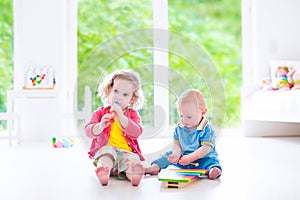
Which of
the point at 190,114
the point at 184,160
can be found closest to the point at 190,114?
the point at 190,114

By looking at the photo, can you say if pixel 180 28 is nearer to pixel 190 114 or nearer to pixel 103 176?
pixel 190 114

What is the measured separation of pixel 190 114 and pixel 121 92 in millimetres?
295

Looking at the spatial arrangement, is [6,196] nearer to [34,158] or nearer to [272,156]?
[34,158]

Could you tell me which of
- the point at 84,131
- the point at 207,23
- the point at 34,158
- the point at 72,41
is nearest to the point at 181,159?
the point at 84,131

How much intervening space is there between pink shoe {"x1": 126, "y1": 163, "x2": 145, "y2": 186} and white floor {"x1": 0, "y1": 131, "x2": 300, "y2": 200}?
0.07ft

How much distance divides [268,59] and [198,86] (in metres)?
1.94

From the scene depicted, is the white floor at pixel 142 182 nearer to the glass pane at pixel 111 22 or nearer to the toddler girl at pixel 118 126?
the toddler girl at pixel 118 126

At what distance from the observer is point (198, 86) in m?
2.13

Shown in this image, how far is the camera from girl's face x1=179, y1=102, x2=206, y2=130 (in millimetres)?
1801

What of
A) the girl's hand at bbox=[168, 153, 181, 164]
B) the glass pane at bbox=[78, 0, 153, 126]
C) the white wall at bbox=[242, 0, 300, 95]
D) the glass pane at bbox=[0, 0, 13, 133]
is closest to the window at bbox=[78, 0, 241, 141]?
the glass pane at bbox=[78, 0, 153, 126]

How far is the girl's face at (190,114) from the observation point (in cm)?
180

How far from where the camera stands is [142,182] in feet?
5.64

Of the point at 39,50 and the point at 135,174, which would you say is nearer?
the point at 135,174

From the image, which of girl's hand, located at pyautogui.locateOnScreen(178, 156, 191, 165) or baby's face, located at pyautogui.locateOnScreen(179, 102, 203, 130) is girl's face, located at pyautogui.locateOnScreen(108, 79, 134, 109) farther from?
girl's hand, located at pyautogui.locateOnScreen(178, 156, 191, 165)
